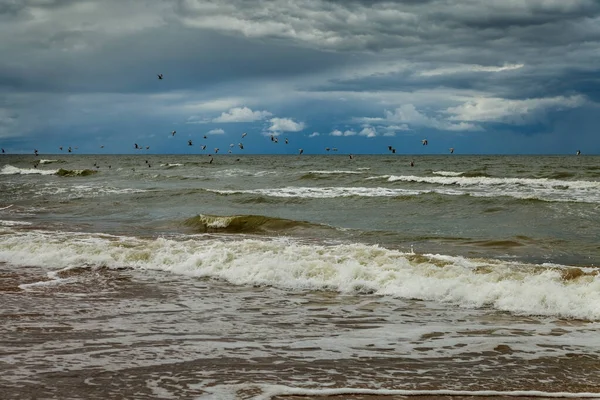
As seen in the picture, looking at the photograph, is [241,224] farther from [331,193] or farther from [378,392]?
[378,392]

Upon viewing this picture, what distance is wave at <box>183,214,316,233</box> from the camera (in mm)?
22797

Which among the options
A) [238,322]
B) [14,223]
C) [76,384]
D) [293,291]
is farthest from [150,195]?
[76,384]

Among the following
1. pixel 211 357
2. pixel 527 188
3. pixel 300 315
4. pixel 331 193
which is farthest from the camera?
pixel 527 188

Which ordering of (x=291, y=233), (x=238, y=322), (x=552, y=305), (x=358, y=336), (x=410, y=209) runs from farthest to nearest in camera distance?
(x=410, y=209) < (x=291, y=233) < (x=552, y=305) < (x=238, y=322) < (x=358, y=336)

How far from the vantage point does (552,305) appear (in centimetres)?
1001

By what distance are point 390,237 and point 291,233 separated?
3605 millimetres

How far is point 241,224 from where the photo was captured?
23.6m

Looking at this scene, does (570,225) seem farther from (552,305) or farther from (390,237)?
(552,305)

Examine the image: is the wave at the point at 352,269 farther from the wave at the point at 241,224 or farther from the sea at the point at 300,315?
the wave at the point at 241,224

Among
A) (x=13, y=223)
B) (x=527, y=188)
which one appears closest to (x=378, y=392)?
(x=13, y=223)

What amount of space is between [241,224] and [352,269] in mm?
11799

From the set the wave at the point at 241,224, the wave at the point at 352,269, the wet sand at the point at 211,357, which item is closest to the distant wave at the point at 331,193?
the wave at the point at 241,224

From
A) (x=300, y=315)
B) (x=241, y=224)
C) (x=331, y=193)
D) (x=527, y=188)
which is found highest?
(x=527, y=188)

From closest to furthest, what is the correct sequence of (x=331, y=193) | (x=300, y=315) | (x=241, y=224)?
(x=300, y=315) → (x=241, y=224) → (x=331, y=193)
